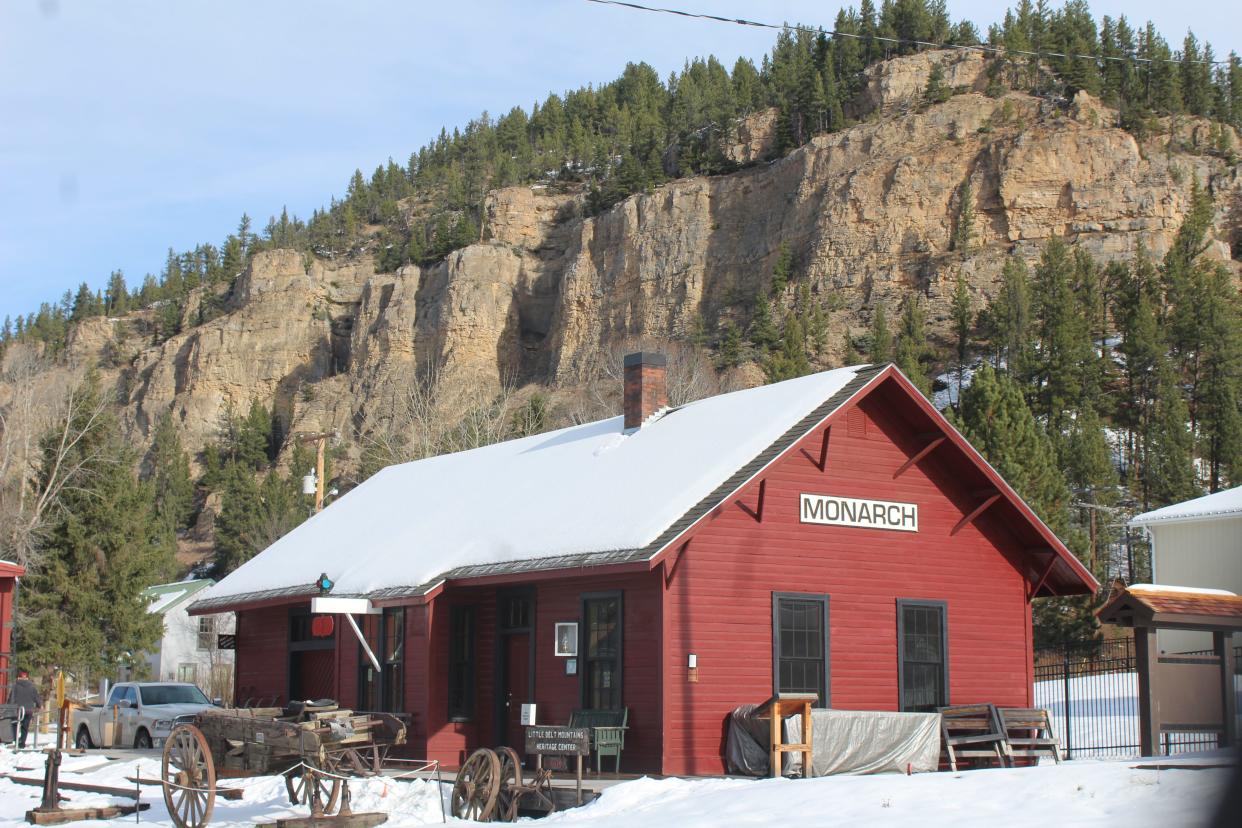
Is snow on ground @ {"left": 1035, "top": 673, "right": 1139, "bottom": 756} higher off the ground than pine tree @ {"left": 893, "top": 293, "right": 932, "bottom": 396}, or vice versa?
pine tree @ {"left": 893, "top": 293, "right": 932, "bottom": 396}

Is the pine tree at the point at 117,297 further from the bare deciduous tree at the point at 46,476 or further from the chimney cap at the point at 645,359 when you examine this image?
the chimney cap at the point at 645,359

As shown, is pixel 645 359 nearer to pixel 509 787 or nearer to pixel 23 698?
pixel 509 787

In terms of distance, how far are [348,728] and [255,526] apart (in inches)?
2381

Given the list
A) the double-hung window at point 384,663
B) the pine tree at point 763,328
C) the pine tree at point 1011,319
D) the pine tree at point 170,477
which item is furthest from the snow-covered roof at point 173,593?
the pine tree at point 1011,319

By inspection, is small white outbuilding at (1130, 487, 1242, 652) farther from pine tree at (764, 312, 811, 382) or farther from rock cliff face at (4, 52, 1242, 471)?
rock cliff face at (4, 52, 1242, 471)

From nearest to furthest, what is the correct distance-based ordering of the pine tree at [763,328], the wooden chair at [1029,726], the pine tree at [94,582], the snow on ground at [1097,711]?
the wooden chair at [1029,726]
the snow on ground at [1097,711]
the pine tree at [94,582]
the pine tree at [763,328]

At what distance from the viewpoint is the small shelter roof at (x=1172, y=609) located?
1752cm

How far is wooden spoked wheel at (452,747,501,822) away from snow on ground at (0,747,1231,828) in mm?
352

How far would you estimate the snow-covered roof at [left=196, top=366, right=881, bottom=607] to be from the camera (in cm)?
1847

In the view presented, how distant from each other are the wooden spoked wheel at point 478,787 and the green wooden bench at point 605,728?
1.93m

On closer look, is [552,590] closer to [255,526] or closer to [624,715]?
[624,715]

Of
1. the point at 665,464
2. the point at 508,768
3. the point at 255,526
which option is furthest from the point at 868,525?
the point at 255,526

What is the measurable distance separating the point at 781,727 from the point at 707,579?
2.28 metres

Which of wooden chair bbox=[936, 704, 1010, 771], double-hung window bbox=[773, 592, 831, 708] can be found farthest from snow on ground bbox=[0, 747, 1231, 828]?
wooden chair bbox=[936, 704, 1010, 771]
